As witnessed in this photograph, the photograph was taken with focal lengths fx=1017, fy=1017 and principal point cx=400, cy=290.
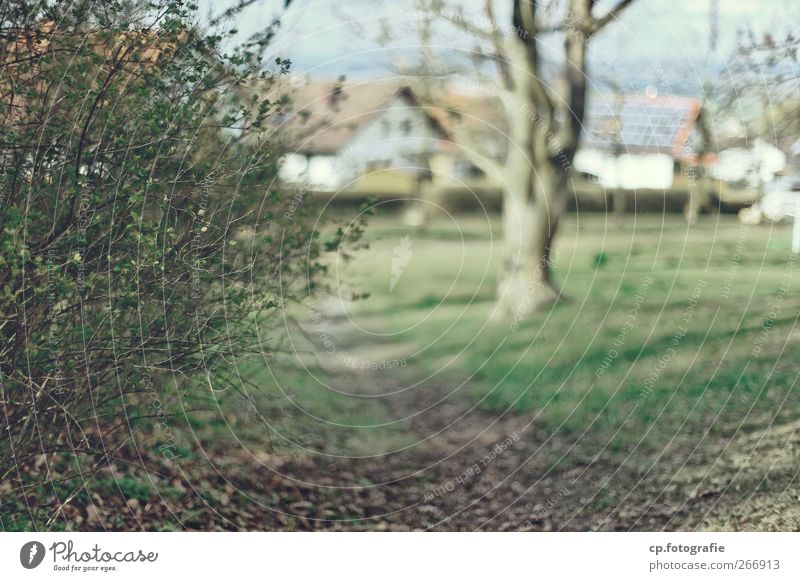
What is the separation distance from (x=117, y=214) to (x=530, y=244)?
2.80m

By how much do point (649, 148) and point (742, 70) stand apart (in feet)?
2.48

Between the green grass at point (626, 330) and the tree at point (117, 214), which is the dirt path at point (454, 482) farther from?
the tree at point (117, 214)

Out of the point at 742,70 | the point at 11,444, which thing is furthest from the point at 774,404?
the point at 11,444

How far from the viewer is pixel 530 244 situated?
22.7 ft

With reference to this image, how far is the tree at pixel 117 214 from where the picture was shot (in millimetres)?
5441

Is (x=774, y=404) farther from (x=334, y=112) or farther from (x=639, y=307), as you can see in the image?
(x=334, y=112)

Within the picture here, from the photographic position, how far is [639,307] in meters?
7.07

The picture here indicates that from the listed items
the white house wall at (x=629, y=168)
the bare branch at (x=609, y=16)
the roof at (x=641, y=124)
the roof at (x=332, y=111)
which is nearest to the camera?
the roof at (x=332, y=111)

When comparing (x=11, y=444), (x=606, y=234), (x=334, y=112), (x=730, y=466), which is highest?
(x=334, y=112)

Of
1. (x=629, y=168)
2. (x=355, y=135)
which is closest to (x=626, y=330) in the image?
(x=629, y=168)

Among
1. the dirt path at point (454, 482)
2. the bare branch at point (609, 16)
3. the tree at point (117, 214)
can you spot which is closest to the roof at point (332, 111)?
the tree at point (117, 214)

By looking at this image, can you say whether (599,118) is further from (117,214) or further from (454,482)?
(117,214)

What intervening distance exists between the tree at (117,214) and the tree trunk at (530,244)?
1.81 meters

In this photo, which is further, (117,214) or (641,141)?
(641,141)
